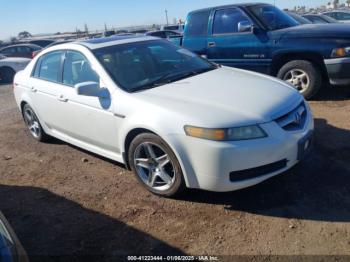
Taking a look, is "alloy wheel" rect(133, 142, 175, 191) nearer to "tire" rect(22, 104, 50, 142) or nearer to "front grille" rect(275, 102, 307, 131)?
"front grille" rect(275, 102, 307, 131)

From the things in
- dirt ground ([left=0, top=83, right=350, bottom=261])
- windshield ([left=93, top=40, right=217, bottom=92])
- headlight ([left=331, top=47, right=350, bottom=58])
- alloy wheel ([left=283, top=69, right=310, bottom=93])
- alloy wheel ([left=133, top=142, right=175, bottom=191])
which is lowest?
dirt ground ([left=0, top=83, right=350, bottom=261])

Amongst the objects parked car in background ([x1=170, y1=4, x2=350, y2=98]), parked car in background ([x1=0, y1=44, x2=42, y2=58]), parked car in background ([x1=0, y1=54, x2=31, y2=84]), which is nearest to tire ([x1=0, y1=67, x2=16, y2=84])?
parked car in background ([x1=0, y1=54, x2=31, y2=84])

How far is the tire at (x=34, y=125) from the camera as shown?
18.6 feet

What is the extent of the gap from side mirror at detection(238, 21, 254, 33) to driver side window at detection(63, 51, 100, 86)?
346cm

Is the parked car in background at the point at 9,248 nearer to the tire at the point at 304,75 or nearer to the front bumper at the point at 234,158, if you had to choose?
the front bumper at the point at 234,158

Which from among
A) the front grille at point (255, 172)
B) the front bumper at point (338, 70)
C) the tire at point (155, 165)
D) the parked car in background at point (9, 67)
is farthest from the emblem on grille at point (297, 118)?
the parked car in background at point (9, 67)

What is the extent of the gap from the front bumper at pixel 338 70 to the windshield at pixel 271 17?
135cm

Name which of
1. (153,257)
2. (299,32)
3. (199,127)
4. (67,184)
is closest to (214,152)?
(199,127)

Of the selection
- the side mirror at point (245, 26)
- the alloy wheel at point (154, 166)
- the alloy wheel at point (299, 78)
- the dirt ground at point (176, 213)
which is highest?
the side mirror at point (245, 26)

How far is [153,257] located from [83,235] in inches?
30.2

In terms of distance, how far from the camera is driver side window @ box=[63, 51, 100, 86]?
4285mm

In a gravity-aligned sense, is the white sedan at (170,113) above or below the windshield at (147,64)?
below

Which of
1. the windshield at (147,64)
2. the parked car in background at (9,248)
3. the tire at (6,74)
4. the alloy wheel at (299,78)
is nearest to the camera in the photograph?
the parked car in background at (9,248)

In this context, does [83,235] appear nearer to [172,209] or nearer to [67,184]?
[172,209]
